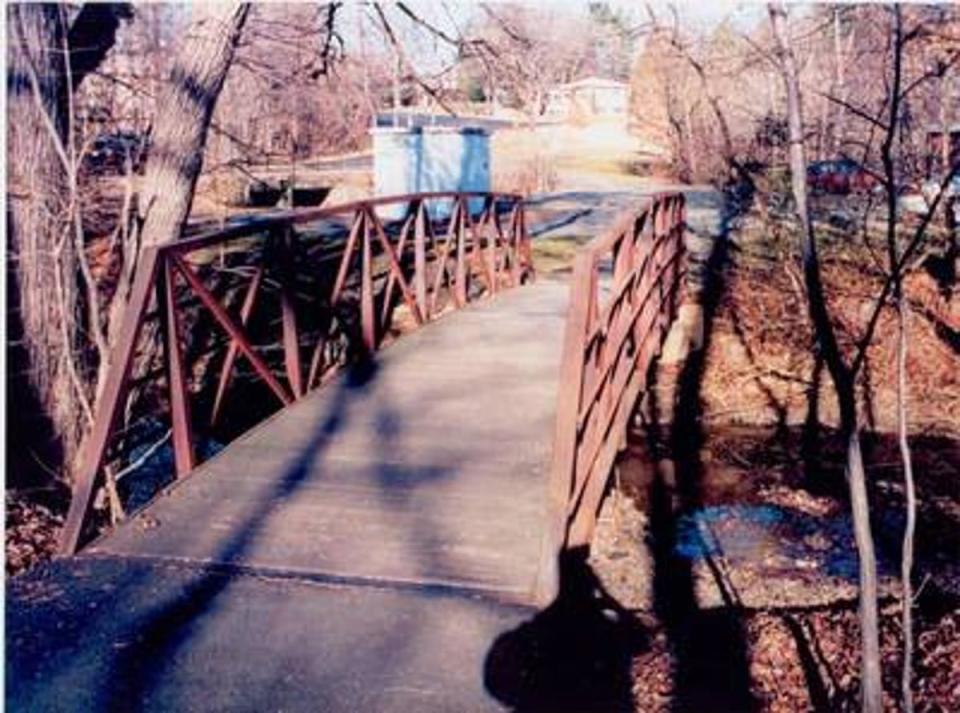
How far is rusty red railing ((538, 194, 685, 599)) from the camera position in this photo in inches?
141

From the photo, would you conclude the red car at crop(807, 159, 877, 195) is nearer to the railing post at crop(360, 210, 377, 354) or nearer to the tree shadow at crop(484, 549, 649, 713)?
the tree shadow at crop(484, 549, 649, 713)

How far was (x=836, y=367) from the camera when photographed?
3.08 metres

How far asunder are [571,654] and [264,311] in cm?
700

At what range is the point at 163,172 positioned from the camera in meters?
5.61

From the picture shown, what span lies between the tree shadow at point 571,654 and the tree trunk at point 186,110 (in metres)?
3.24

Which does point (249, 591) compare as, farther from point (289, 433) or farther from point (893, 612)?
point (893, 612)

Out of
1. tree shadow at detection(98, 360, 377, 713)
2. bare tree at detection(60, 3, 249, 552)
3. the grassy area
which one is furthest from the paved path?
the grassy area

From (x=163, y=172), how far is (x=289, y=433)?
6.25ft

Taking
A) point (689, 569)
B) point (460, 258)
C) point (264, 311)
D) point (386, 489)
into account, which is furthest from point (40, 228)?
point (264, 311)

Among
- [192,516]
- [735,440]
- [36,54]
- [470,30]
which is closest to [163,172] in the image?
[36,54]

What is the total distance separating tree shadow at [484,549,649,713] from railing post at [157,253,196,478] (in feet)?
5.92

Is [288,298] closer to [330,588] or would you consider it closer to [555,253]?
[330,588]

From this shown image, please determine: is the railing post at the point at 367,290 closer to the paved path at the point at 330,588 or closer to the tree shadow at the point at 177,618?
the paved path at the point at 330,588

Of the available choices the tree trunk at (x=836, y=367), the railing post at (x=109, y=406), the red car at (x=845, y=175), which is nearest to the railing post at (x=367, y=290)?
the railing post at (x=109, y=406)
